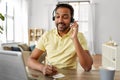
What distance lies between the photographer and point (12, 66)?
1.02 metres

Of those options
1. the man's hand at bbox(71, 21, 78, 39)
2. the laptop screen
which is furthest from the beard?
the laptop screen

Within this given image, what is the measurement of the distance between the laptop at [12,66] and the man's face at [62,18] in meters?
0.76

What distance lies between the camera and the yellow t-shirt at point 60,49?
1748 millimetres

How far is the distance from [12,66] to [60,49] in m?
0.79

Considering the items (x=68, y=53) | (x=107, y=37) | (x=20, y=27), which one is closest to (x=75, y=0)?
(x=107, y=37)

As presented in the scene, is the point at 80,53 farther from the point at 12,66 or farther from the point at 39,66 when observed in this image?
the point at 12,66

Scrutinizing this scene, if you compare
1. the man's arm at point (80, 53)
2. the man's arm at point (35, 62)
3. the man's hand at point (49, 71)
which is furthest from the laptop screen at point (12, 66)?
the man's arm at point (80, 53)

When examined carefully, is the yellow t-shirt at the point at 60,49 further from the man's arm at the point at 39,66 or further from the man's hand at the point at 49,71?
the man's hand at the point at 49,71

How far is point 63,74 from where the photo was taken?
1458mm

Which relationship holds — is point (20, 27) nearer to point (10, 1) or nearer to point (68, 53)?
point (10, 1)

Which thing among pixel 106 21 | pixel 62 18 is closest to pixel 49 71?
pixel 62 18

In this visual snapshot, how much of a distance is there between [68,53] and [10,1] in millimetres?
5545

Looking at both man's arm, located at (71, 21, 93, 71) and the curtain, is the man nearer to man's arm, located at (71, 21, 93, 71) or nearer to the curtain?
man's arm, located at (71, 21, 93, 71)

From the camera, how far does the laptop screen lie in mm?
986
